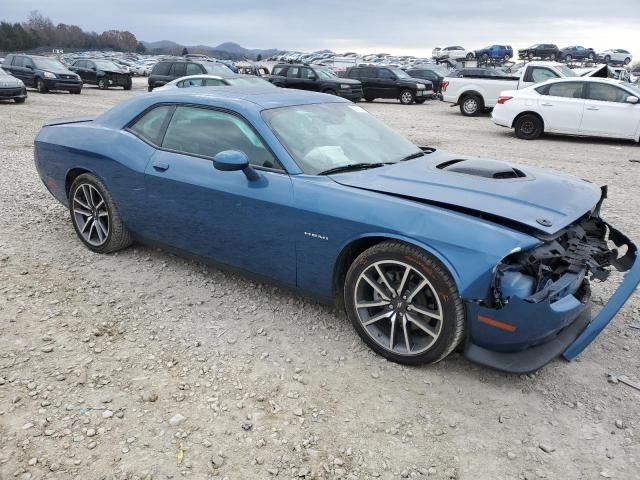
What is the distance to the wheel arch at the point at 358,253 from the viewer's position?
274 cm

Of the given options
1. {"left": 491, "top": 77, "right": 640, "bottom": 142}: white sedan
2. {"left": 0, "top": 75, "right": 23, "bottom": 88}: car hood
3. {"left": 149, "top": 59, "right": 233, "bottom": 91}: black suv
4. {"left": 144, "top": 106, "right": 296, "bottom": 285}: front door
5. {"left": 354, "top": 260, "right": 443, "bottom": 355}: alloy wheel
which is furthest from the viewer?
{"left": 149, "top": 59, "right": 233, "bottom": 91}: black suv

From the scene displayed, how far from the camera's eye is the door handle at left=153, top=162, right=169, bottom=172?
389 cm

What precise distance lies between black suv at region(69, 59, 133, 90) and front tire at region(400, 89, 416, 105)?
13.3 meters

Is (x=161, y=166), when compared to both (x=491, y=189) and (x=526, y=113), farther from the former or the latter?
(x=526, y=113)

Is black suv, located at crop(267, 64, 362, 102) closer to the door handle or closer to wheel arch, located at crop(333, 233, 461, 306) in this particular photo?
the door handle

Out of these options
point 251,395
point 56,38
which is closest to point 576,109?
point 251,395

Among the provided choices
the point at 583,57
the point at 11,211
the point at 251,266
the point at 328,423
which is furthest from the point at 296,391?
the point at 583,57

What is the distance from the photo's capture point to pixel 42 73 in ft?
67.8

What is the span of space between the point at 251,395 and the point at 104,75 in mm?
25854

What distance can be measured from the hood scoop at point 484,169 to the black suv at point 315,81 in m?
15.9

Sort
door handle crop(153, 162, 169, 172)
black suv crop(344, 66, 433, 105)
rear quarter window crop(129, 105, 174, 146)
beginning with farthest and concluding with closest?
1. black suv crop(344, 66, 433, 105)
2. rear quarter window crop(129, 105, 174, 146)
3. door handle crop(153, 162, 169, 172)

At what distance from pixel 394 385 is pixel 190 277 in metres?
2.03

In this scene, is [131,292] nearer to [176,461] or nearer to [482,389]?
[176,461]

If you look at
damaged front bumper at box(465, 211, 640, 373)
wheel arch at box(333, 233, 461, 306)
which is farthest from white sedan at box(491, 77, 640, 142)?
wheel arch at box(333, 233, 461, 306)
